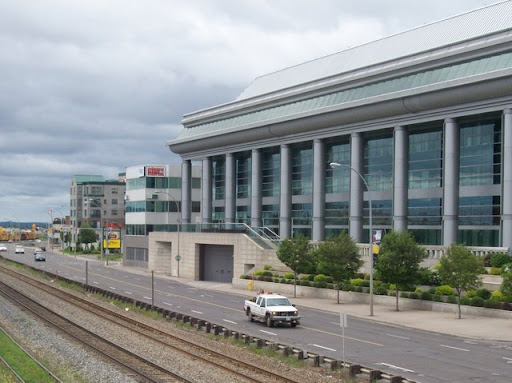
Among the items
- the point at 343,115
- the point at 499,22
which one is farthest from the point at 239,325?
the point at 499,22

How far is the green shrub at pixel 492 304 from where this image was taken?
42500 millimetres

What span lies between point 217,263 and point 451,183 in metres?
29.2

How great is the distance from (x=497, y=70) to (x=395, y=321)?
26644 mm

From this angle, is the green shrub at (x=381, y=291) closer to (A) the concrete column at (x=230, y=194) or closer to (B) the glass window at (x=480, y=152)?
(B) the glass window at (x=480, y=152)

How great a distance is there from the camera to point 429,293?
158 feet

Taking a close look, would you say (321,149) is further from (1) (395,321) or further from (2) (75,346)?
(2) (75,346)

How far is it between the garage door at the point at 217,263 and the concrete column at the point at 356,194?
13.9 m

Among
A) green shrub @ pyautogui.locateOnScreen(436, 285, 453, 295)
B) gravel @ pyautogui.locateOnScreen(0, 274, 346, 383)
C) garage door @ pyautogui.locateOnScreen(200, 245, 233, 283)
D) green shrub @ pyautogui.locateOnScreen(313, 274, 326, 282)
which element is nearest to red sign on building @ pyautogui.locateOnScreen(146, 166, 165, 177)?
garage door @ pyautogui.locateOnScreen(200, 245, 233, 283)

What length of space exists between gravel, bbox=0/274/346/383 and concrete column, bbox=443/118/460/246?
104ft

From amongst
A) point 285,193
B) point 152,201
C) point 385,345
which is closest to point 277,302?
point 385,345

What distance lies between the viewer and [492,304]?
42.8 metres

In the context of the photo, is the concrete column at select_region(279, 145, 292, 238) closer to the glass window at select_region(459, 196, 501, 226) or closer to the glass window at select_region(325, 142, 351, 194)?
the glass window at select_region(325, 142, 351, 194)

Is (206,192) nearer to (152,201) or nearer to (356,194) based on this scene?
(152,201)

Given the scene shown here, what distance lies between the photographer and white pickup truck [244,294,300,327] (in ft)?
129
